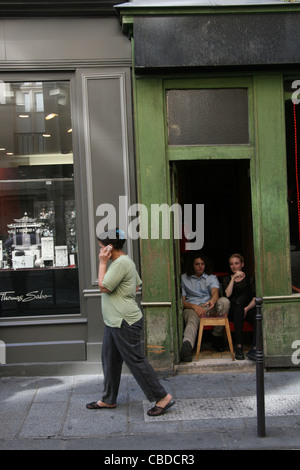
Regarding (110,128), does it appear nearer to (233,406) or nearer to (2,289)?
(2,289)

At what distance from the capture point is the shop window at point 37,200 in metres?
6.55

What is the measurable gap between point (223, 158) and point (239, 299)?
6.09 feet

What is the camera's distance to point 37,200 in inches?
261

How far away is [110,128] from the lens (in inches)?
251

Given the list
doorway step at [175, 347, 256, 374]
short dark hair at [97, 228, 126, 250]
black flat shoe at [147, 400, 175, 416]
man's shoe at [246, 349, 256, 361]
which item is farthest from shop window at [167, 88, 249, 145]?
black flat shoe at [147, 400, 175, 416]

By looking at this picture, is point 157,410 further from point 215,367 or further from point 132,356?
point 215,367

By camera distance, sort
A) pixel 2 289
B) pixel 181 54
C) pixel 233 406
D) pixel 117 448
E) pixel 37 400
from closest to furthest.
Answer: pixel 117 448 → pixel 233 406 → pixel 37 400 → pixel 181 54 → pixel 2 289

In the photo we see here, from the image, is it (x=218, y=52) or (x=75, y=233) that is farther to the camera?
(x=75, y=233)

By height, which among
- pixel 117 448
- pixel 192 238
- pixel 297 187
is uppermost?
pixel 297 187

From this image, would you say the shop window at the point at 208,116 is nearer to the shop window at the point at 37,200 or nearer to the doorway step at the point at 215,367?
the shop window at the point at 37,200

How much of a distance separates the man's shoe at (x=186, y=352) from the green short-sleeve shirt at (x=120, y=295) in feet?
5.35

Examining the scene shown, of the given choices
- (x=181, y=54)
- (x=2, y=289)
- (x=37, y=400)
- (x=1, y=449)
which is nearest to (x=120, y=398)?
(x=37, y=400)

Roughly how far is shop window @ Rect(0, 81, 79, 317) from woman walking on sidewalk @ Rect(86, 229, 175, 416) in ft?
5.46

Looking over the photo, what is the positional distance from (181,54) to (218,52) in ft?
1.47
